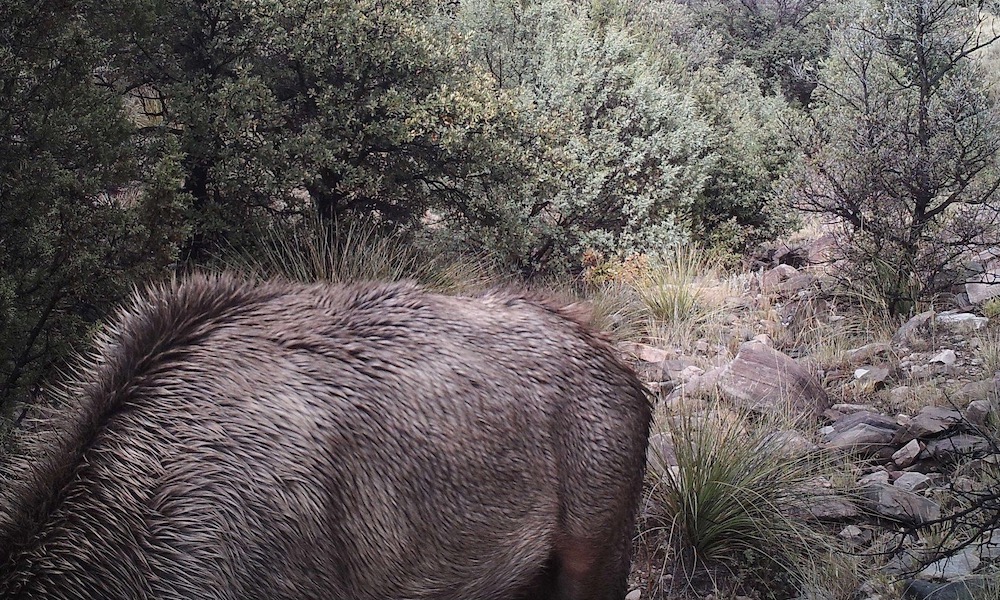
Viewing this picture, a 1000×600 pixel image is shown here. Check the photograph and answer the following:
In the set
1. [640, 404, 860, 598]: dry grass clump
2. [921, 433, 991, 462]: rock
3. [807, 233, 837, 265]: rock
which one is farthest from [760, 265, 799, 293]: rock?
[640, 404, 860, 598]: dry grass clump

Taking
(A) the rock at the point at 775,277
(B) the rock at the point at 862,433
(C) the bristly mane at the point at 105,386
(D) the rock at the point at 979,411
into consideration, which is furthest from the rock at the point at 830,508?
(A) the rock at the point at 775,277

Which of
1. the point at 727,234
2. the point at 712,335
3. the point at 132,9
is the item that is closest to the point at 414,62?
the point at 132,9

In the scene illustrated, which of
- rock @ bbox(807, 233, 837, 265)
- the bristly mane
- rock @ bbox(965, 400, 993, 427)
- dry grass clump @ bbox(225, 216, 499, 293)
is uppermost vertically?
the bristly mane

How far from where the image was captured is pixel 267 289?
9.70ft

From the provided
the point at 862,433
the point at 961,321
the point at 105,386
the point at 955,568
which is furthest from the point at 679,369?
the point at 105,386

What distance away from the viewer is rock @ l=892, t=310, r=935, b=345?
7359 mm

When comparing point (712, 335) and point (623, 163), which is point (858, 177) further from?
point (623, 163)

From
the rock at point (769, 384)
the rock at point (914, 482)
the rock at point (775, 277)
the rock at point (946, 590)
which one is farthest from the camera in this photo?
the rock at point (775, 277)

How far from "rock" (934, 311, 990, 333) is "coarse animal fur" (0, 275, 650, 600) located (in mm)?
5188

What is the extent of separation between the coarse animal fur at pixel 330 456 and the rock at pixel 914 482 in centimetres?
243

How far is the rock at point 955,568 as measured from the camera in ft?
12.8

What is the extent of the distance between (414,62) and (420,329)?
222 inches

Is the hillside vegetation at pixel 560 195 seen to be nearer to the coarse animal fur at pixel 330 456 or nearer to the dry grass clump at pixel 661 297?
the dry grass clump at pixel 661 297

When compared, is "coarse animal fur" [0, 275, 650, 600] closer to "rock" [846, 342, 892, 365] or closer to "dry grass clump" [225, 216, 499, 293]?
"dry grass clump" [225, 216, 499, 293]
